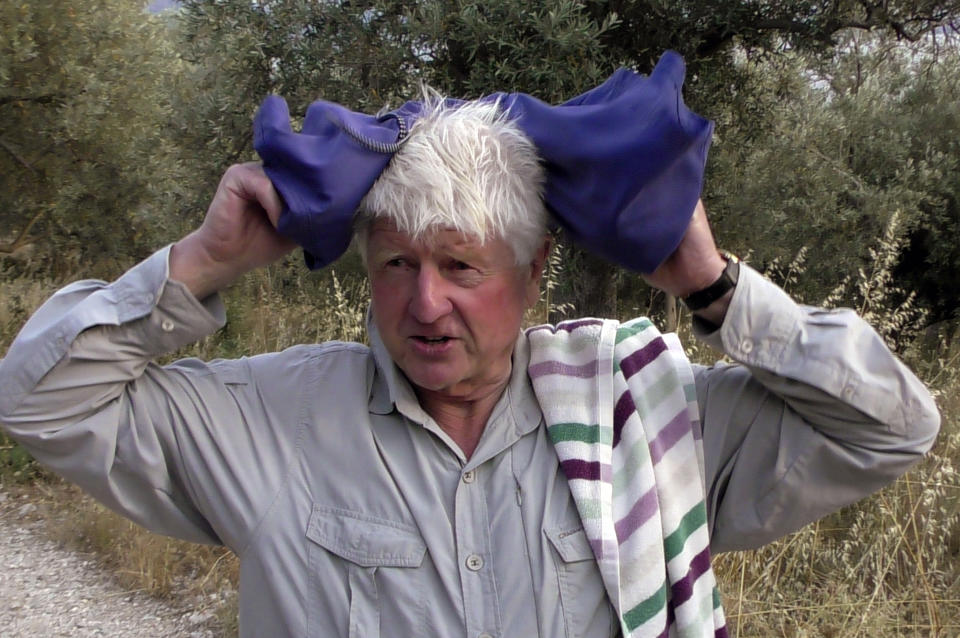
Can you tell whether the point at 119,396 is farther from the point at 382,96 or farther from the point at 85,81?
the point at 85,81

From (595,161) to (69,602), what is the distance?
3771 mm

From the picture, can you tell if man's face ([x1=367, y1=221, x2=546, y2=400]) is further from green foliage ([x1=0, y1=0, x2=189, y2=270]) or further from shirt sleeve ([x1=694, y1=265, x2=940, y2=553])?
green foliage ([x1=0, y1=0, x2=189, y2=270])

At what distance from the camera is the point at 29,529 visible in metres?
4.87

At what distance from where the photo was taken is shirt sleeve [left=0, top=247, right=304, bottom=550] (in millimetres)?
1660

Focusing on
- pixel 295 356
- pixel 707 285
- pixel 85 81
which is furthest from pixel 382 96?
pixel 85 81

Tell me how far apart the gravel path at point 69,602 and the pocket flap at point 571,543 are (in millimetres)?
2711

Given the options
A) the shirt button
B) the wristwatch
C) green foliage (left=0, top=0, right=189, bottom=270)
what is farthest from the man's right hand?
green foliage (left=0, top=0, right=189, bottom=270)

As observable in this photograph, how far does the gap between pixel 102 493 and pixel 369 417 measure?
1.86 ft

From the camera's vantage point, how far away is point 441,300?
68.8 inches

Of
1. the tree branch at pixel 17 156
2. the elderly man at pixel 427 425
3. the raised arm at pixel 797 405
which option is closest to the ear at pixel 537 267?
the elderly man at pixel 427 425

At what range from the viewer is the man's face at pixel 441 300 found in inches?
68.9

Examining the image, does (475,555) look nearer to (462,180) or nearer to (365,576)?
(365,576)

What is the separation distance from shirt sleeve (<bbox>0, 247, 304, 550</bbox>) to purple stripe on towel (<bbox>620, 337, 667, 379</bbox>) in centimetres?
75

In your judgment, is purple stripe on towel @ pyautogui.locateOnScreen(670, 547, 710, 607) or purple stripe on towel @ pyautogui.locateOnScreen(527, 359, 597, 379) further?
purple stripe on towel @ pyautogui.locateOnScreen(527, 359, 597, 379)
